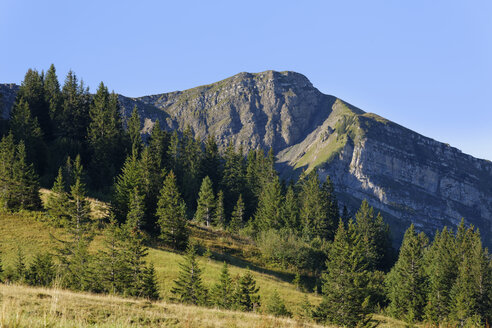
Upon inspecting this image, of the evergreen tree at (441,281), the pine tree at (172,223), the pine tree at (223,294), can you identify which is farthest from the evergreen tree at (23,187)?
the evergreen tree at (441,281)

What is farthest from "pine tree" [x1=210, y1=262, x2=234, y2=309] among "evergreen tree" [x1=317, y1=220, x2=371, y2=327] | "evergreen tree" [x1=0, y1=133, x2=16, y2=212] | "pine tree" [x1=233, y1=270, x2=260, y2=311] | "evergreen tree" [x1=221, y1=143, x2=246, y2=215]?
"evergreen tree" [x1=221, y1=143, x2=246, y2=215]

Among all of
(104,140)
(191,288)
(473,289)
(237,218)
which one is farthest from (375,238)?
(104,140)

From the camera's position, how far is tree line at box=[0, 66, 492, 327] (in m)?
34.1

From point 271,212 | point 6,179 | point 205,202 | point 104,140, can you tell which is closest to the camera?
point 6,179

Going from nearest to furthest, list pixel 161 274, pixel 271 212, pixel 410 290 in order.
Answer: pixel 161 274
pixel 410 290
pixel 271 212

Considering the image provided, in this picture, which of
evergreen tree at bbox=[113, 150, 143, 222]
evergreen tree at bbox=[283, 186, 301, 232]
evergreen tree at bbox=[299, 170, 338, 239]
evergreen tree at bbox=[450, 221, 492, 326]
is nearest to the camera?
evergreen tree at bbox=[113, 150, 143, 222]

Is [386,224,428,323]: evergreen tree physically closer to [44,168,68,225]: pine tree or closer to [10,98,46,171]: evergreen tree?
[44,168,68,225]: pine tree

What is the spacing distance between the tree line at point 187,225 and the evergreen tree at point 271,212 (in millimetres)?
382

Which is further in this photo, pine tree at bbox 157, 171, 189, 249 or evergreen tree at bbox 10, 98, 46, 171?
evergreen tree at bbox 10, 98, 46, 171

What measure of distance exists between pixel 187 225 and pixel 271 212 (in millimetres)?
26651

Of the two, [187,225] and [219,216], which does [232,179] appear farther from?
[187,225]

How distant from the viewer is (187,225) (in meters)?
58.3

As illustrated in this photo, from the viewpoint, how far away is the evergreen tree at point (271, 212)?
77.1m

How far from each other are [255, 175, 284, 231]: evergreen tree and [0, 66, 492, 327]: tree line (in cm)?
38
